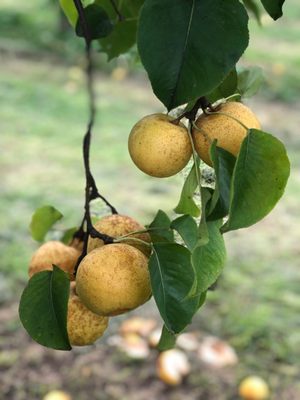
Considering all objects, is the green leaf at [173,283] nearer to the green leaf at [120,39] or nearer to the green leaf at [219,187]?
the green leaf at [219,187]

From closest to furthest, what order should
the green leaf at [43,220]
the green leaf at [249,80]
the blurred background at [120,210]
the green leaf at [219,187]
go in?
the green leaf at [219,187] → the green leaf at [249,80] → the green leaf at [43,220] → the blurred background at [120,210]

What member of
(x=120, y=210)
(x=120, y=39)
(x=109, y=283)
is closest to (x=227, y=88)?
(x=109, y=283)

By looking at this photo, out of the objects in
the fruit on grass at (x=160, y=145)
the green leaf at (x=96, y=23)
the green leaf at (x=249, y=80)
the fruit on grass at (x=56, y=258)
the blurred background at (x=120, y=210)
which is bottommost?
the blurred background at (x=120, y=210)

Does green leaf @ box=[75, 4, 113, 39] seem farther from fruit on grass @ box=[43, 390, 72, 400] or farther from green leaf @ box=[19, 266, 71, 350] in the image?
fruit on grass @ box=[43, 390, 72, 400]

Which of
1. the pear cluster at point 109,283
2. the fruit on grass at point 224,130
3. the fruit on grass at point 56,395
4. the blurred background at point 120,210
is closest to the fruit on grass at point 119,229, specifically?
the pear cluster at point 109,283

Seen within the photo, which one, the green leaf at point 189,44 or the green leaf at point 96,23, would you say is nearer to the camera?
Answer: the green leaf at point 189,44

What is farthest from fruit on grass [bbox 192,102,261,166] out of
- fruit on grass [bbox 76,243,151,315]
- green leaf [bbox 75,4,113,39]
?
green leaf [bbox 75,4,113,39]
